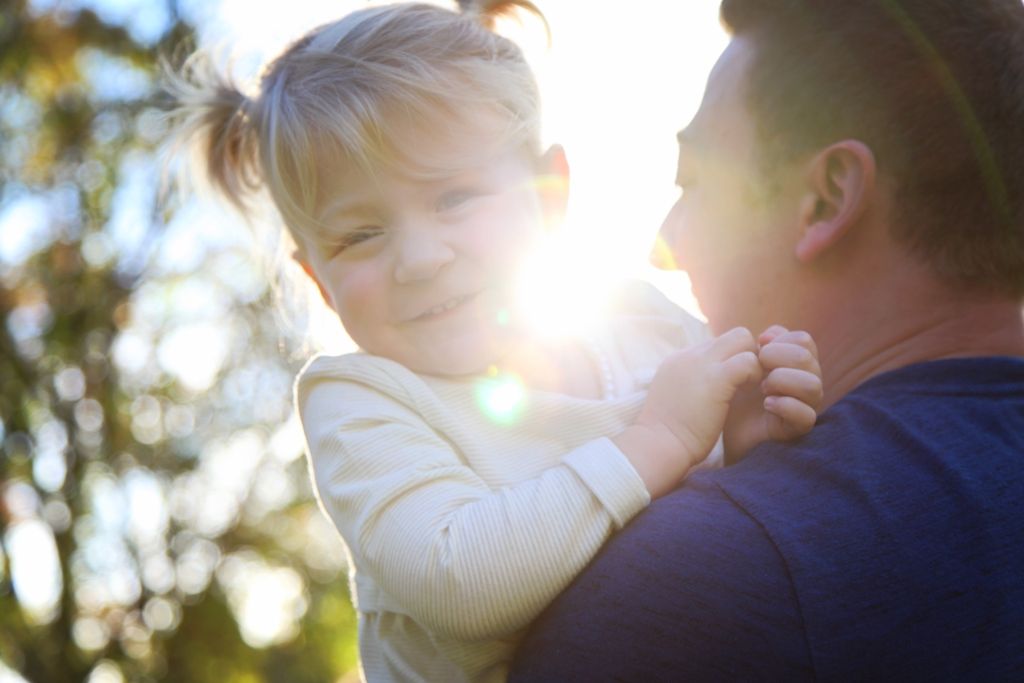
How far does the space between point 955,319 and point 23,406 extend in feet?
51.4

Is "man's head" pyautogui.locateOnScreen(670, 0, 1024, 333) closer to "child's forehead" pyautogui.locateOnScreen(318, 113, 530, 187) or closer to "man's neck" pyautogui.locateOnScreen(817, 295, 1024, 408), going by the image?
"man's neck" pyautogui.locateOnScreen(817, 295, 1024, 408)

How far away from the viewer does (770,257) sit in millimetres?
2379

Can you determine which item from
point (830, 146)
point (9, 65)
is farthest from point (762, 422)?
point (9, 65)

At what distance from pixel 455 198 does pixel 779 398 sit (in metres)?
0.85

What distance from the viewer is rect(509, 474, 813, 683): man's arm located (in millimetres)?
1673

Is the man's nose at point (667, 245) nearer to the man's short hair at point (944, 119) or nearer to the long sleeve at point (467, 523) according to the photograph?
the man's short hair at point (944, 119)

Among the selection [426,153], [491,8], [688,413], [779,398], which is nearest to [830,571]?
[779,398]

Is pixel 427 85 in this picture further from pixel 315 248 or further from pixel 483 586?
pixel 483 586

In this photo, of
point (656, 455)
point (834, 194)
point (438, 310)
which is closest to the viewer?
point (656, 455)

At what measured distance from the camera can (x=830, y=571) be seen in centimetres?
167

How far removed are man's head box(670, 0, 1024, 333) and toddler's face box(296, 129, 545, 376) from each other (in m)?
0.66

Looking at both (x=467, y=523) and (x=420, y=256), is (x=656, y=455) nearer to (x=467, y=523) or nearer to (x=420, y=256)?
(x=467, y=523)

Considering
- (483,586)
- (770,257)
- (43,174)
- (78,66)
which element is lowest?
(43,174)

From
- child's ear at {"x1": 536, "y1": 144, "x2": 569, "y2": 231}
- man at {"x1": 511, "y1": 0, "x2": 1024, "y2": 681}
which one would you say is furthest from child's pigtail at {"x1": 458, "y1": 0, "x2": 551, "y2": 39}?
man at {"x1": 511, "y1": 0, "x2": 1024, "y2": 681}
